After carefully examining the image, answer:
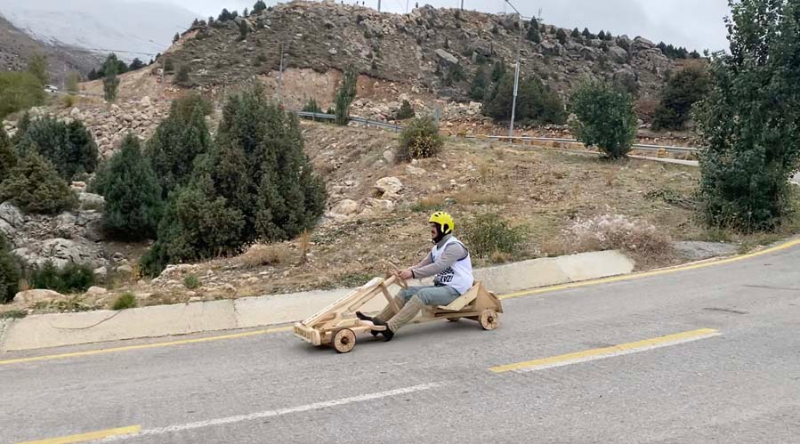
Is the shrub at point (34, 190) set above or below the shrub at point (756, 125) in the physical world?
below

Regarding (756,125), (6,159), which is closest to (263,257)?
(756,125)

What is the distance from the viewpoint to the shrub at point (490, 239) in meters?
11.9

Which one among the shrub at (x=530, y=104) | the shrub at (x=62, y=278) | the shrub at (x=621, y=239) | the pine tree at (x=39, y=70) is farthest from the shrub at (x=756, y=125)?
the pine tree at (x=39, y=70)

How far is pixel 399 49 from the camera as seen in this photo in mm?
85750

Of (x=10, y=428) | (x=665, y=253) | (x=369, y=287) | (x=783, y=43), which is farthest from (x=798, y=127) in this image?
(x=10, y=428)

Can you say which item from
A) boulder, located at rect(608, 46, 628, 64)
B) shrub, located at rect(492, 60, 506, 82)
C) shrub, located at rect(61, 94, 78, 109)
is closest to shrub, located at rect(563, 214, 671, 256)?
shrub, located at rect(61, 94, 78, 109)

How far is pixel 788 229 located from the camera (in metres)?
15.0

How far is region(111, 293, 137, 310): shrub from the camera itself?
881 cm

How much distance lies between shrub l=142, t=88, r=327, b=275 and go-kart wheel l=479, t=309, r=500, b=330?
915 cm

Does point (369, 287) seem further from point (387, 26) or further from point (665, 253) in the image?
point (387, 26)

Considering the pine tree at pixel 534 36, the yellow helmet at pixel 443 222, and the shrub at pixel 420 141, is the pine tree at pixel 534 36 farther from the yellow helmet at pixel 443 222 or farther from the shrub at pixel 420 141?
the yellow helmet at pixel 443 222

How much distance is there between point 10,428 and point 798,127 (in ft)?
50.4

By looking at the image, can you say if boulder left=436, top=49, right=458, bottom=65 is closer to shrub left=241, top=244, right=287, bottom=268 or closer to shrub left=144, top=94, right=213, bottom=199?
shrub left=144, top=94, right=213, bottom=199

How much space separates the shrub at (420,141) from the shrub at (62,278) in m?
10.8
